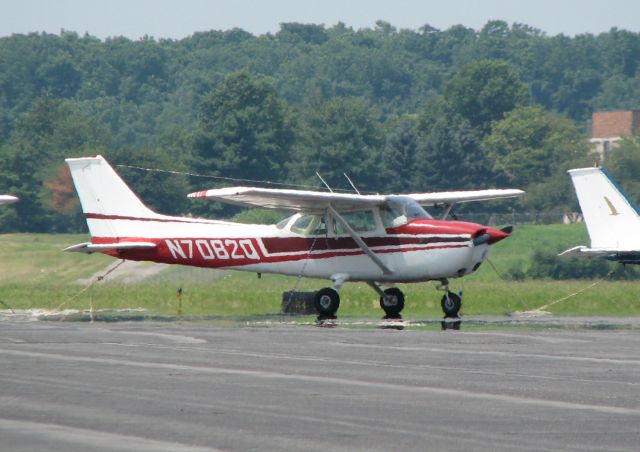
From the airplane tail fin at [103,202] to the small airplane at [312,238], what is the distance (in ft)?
0.06

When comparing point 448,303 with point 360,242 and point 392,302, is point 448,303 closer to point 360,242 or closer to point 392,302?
point 392,302

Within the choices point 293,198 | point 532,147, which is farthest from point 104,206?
point 532,147

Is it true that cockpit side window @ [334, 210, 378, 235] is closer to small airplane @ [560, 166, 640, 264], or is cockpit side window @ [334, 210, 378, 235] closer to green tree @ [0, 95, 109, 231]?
small airplane @ [560, 166, 640, 264]

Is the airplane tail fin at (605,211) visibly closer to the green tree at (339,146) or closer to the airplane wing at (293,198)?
the airplane wing at (293,198)

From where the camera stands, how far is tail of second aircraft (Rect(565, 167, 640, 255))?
28703 mm

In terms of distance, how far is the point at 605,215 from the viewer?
29.0 m

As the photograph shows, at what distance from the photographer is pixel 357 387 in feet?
46.4

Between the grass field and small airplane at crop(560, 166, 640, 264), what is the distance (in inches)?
54.0

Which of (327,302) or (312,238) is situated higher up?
(312,238)

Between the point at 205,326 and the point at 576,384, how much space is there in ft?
34.0

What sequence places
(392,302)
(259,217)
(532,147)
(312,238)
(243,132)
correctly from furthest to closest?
(532,147) → (243,132) → (259,217) → (392,302) → (312,238)

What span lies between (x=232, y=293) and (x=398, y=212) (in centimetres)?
696

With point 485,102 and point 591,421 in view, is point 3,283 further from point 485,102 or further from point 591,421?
point 485,102

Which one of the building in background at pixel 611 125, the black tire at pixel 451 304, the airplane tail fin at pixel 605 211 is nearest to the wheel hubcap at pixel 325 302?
the black tire at pixel 451 304
